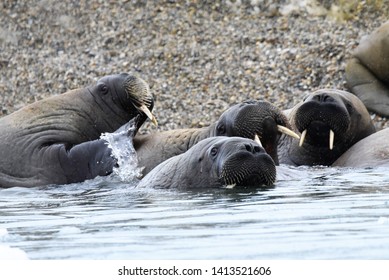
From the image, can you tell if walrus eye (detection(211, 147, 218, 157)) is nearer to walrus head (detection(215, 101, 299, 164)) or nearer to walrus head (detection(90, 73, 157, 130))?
walrus head (detection(215, 101, 299, 164))

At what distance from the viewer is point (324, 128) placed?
1120cm

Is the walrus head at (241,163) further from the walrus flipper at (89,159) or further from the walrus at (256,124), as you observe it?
the walrus flipper at (89,159)

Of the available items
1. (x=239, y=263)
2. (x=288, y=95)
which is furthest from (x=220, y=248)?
(x=288, y=95)

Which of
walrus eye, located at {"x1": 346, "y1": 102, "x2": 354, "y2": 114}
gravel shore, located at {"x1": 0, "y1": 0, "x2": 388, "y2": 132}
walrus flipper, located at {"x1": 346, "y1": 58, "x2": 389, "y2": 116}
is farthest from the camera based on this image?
gravel shore, located at {"x1": 0, "y1": 0, "x2": 388, "y2": 132}

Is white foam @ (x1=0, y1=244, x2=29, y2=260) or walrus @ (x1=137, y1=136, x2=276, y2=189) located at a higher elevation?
white foam @ (x1=0, y1=244, x2=29, y2=260)

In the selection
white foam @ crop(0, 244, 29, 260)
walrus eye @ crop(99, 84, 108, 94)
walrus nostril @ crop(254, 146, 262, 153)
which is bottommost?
walrus eye @ crop(99, 84, 108, 94)

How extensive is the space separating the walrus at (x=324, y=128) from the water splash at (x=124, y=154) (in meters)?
1.69

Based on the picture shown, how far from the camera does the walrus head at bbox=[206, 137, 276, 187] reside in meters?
7.97

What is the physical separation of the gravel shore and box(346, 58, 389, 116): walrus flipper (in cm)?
25

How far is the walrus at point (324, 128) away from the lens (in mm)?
11062

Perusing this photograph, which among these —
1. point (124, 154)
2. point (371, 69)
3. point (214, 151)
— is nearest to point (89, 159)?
point (124, 154)

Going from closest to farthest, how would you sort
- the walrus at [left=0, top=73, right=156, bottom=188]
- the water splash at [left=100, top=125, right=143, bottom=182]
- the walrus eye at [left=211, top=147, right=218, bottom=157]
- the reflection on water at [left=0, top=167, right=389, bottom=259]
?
1. the reflection on water at [left=0, top=167, right=389, bottom=259]
2. the walrus eye at [left=211, top=147, right=218, bottom=157]
3. the water splash at [left=100, top=125, right=143, bottom=182]
4. the walrus at [left=0, top=73, right=156, bottom=188]

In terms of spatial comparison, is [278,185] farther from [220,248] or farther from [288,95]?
[288,95]

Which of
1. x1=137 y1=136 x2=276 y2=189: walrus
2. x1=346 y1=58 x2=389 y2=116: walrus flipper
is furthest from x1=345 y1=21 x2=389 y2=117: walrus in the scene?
x1=137 y1=136 x2=276 y2=189: walrus
